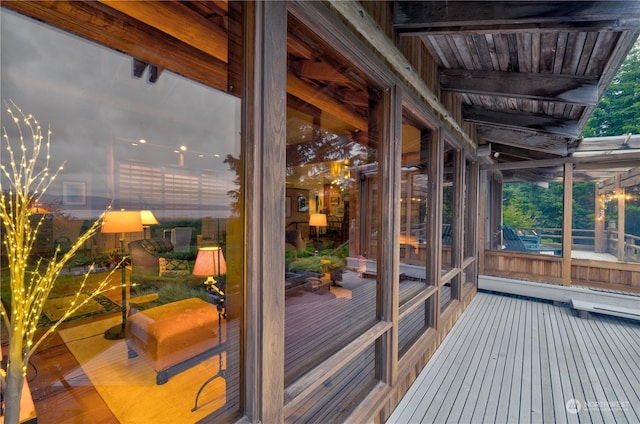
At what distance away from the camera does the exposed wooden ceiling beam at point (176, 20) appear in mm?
1683

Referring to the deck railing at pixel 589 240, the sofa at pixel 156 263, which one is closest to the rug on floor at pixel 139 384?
the sofa at pixel 156 263

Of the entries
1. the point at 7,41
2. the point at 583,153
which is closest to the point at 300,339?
the point at 7,41

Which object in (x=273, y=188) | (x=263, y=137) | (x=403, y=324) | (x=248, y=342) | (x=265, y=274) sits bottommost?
(x=403, y=324)

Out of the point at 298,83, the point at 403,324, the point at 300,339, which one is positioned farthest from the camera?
the point at 403,324

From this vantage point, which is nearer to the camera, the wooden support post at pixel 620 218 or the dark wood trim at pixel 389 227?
the dark wood trim at pixel 389 227

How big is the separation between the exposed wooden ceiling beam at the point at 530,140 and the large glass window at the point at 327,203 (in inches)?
118

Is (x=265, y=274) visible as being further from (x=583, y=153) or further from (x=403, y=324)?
(x=583, y=153)

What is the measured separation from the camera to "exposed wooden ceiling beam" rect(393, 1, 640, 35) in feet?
5.59

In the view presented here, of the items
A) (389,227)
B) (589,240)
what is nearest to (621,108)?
(589,240)

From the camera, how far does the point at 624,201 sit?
16.4 feet

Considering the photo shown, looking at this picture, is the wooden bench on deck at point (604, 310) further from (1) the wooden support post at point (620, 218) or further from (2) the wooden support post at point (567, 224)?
(1) the wooden support post at point (620, 218)

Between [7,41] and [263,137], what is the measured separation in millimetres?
2286

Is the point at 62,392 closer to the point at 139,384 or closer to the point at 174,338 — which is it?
the point at 139,384

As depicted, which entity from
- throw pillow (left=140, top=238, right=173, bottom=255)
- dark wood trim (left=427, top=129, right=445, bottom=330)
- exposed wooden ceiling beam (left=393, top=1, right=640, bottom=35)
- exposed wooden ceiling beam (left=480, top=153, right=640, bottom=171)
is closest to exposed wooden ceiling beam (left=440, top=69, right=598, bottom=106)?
dark wood trim (left=427, top=129, right=445, bottom=330)
